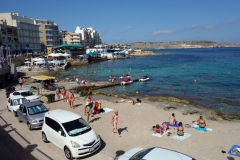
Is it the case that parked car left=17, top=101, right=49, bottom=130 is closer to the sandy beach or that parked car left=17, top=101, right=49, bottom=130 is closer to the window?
the sandy beach

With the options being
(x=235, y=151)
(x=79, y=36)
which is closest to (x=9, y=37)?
(x=79, y=36)

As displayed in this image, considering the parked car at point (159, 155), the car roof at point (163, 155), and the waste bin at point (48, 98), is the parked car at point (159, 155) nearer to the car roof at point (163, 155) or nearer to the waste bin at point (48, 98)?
the car roof at point (163, 155)

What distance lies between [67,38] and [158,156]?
135197 millimetres

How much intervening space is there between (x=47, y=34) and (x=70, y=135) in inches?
4231

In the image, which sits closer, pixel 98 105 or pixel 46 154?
pixel 46 154

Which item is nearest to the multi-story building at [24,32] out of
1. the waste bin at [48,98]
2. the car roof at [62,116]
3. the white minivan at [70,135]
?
the waste bin at [48,98]

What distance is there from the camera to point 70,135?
9578 millimetres

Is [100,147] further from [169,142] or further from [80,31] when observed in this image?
[80,31]

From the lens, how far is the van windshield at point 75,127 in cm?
980

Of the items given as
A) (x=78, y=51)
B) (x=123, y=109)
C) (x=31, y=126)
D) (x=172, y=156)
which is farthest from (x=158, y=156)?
(x=78, y=51)

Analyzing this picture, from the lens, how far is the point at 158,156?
20.7 ft

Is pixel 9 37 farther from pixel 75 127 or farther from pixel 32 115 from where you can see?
pixel 75 127

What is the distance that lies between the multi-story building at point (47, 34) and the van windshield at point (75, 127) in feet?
329

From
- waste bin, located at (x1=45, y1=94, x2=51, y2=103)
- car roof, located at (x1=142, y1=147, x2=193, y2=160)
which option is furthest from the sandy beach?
waste bin, located at (x1=45, y1=94, x2=51, y2=103)
